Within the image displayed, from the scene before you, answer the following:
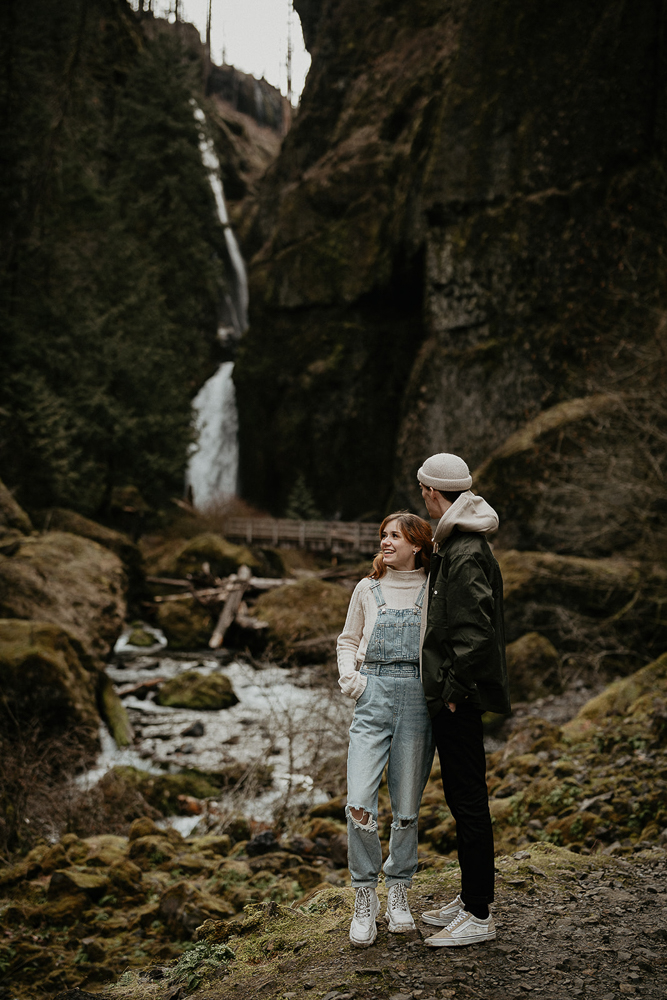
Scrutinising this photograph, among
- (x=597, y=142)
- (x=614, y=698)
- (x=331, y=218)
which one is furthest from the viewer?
(x=331, y=218)

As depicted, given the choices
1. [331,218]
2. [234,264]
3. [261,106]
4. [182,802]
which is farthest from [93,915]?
[261,106]

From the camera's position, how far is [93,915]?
4402 mm

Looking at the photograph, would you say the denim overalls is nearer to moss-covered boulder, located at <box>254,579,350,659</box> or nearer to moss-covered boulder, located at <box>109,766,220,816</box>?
moss-covered boulder, located at <box>109,766,220,816</box>

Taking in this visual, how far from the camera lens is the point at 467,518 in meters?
3.00

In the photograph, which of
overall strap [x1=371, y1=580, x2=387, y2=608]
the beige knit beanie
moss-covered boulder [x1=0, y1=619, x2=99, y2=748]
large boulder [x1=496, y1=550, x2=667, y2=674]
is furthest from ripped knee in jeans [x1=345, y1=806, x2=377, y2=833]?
large boulder [x1=496, y1=550, x2=667, y2=674]

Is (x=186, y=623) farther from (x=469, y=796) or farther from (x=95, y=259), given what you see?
(x=469, y=796)

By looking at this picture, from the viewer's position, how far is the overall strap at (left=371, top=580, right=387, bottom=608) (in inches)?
126

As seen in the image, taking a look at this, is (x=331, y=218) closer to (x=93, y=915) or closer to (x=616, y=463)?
(x=616, y=463)

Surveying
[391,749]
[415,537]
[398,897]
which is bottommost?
[398,897]

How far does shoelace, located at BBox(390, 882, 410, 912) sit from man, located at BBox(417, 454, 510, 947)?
13 centimetres

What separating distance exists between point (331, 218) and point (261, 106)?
143ft

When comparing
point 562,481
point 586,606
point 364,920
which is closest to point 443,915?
point 364,920

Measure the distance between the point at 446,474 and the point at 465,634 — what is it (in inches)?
29.3

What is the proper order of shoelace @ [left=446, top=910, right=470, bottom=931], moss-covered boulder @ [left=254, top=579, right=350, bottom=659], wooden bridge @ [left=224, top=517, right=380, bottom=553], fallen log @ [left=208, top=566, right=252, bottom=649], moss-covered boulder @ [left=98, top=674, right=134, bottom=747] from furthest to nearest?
wooden bridge @ [left=224, top=517, right=380, bottom=553]
fallen log @ [left=208, top=566, right=252, bottom=649]
moss-covered boulder @ [left=254, top=579, right=350, bottom=659]
moss-covered boulder @ [left=98, top=674, right=134, bottom=747]
shoelace @ [left=446, top=910, right=470, bottom=931]
